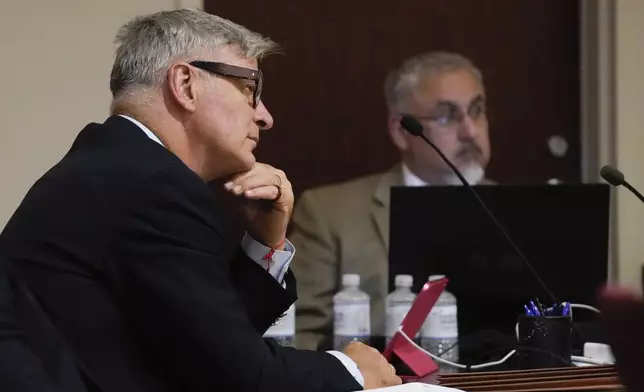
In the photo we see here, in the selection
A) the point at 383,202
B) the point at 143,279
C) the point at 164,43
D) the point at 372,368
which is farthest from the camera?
the point at 383,202

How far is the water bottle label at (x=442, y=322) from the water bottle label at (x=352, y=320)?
18cm

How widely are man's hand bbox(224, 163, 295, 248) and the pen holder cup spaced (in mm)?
482

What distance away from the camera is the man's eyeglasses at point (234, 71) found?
1.23 metres

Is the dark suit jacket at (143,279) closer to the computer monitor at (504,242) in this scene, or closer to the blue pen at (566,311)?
the blue pen at (566,311)

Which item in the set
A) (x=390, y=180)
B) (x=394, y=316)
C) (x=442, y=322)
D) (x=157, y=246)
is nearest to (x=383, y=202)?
(x=390, y=180)

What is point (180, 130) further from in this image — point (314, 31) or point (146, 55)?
point (314, 31)

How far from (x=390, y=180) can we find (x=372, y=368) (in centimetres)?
148

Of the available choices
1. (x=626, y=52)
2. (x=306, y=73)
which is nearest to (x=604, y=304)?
(x=306, y=73)

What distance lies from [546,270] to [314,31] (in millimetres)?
1123

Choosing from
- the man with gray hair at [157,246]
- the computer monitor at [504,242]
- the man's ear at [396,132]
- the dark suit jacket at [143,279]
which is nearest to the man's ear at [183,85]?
the man with gray hair at [157,246]

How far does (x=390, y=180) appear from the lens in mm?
2586

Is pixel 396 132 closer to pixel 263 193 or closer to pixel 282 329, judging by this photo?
pixel 282 329

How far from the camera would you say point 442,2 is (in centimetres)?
270

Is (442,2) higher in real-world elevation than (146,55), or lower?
higher
